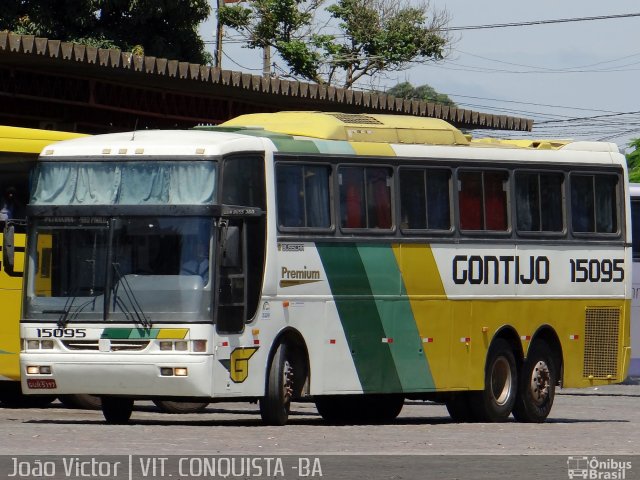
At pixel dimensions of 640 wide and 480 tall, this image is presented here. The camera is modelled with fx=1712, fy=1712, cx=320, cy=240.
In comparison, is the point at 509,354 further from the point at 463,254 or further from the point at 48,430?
the point at 48,430

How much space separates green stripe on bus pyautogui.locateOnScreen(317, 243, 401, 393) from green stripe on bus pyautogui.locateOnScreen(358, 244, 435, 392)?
86 mm

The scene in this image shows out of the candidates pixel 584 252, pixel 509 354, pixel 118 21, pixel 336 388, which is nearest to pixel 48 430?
pixel 336 388

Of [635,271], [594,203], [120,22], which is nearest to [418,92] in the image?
[120,22]

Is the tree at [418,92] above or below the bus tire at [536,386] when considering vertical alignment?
above

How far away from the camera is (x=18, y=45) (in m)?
23.3

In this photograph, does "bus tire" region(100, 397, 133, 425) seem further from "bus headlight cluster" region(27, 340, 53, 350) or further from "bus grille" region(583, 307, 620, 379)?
"bus grille" region(583, 307, 620, 379)

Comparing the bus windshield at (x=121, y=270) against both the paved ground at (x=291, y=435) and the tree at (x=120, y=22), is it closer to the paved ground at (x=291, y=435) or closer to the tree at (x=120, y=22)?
the paved ground at (x=291, y=435)

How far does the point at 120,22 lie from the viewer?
46.2m

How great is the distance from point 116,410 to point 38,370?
1.29 metres

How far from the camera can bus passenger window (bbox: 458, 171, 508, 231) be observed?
20.3 meters

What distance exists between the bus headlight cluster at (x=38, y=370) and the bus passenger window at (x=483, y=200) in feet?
17.7

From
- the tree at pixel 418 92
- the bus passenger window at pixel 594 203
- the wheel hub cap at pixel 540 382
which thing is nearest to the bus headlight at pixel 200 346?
the wheel hub cap at pixel 540 382

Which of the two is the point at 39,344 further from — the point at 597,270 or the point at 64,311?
the point at 597,270

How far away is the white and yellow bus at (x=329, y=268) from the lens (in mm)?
17453
